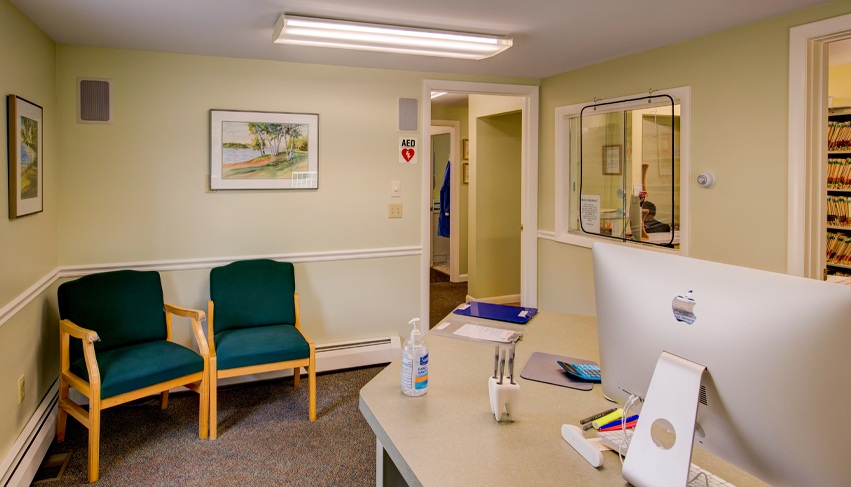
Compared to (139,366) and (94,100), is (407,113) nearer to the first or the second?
(94,100)

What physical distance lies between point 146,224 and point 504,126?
361 centimetres

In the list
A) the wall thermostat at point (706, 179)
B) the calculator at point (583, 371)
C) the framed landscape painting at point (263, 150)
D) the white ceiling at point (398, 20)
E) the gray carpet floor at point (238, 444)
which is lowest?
the gray carpet floor at point (238, 444)

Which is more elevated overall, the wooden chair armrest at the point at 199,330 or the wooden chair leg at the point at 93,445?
the wooden chair armrest at the point at 199,330

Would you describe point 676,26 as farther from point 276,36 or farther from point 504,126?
point 504,126

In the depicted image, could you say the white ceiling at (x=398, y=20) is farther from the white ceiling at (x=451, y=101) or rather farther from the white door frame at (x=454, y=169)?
the white door frame at (x=454, y=169)

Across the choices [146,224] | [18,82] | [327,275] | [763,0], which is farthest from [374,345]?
[763,0]

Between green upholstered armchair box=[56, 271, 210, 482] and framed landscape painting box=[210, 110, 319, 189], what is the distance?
2.80ft

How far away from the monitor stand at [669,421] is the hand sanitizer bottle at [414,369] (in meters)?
0.65

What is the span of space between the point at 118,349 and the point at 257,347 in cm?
74

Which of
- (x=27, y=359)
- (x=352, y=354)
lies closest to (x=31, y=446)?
(x=27, y=359)

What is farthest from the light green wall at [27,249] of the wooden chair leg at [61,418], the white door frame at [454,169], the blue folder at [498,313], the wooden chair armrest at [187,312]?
the white door frame at [454,169]

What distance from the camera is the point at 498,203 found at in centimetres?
564

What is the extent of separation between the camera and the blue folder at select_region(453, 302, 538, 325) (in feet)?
7.74

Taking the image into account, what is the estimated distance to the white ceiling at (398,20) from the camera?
2.46 metres
